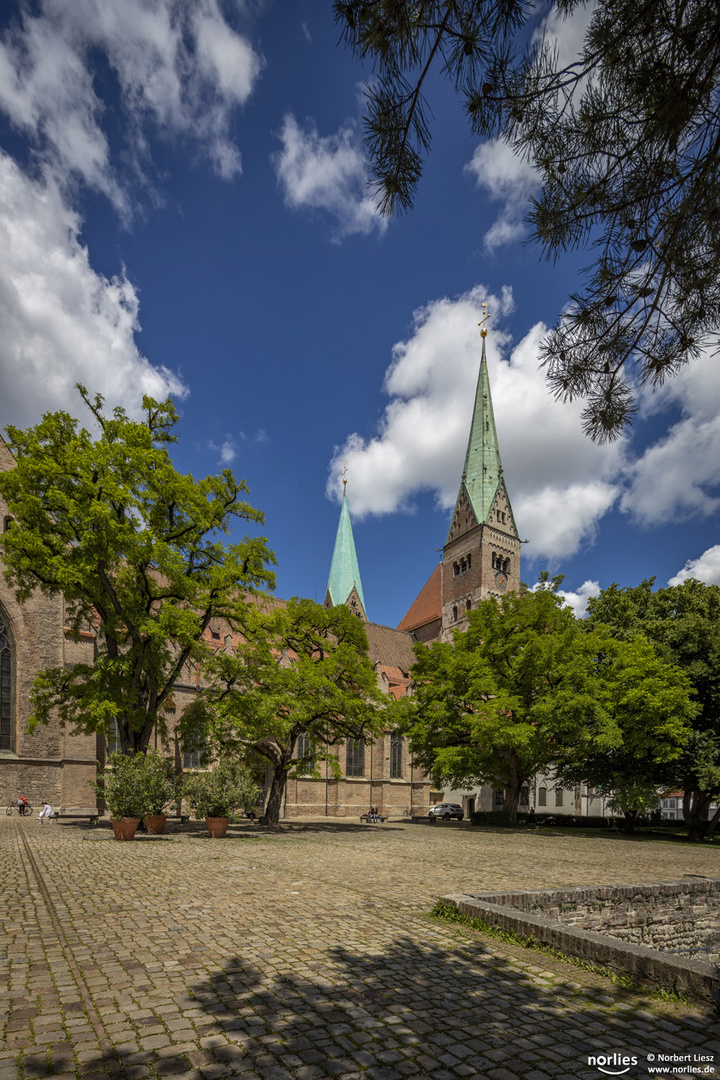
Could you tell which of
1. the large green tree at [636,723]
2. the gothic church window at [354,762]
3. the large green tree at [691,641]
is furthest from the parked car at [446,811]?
the large green tree at [691,641]

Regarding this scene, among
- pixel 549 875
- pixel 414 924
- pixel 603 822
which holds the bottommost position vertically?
pixel 603 822

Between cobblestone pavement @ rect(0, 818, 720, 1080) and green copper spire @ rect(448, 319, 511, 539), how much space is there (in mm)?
52798

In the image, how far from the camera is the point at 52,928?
704 cm

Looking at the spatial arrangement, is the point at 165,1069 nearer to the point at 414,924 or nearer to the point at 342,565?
the point at 414,924

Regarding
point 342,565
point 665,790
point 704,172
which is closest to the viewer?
point 704,172

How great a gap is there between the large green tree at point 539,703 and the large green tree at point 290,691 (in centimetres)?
547

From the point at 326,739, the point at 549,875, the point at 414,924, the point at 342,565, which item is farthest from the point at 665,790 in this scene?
the point at 342,565

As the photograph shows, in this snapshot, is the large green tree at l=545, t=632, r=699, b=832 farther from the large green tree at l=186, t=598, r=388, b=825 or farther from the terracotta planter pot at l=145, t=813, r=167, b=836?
the terracotta planter pot at l=145, t=813, r=167, b=836

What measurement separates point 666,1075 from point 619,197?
20.5ft

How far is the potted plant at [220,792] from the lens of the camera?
18.8 m

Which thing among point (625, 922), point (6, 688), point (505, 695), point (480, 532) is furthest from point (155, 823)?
point (480, 532)

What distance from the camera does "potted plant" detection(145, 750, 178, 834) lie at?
58.2 feet

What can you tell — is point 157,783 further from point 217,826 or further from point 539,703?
point 539,703

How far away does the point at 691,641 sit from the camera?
31.3 metres
